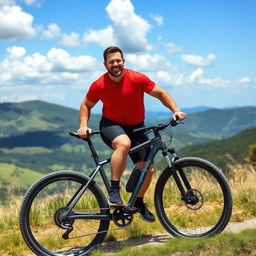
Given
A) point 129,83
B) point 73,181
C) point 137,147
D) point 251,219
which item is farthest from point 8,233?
point 251,219

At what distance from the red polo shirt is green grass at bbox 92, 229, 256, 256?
5.56 ft

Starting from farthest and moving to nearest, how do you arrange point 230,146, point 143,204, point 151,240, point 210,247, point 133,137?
1. point 230,146
2. point 143,204
3. point 133,137
4. point 151,240
5. point 210,247

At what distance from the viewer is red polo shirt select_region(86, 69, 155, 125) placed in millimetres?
4746

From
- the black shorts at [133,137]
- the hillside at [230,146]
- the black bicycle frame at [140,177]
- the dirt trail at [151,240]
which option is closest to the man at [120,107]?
the black shorts at [133,137]

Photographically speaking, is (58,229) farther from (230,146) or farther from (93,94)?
(230,146)

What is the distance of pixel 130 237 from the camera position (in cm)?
500

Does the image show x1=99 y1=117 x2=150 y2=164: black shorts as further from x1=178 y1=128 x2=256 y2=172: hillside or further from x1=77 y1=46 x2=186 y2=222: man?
x1=178 y1=128 x2=256 y2=172: hillside

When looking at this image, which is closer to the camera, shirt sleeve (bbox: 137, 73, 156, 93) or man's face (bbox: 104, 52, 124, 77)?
man's face (bbox: 104, 52, 124, 77)

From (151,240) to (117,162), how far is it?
3.97ft

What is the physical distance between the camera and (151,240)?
479 centimetres

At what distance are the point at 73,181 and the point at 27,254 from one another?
1097 mm

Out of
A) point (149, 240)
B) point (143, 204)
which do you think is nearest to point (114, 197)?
point (143, 204)

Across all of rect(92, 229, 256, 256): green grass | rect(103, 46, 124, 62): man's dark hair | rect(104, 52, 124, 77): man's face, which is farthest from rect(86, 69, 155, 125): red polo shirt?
rect(92, 229, 256, 256): green grass

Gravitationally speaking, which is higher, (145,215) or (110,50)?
(110,50)
